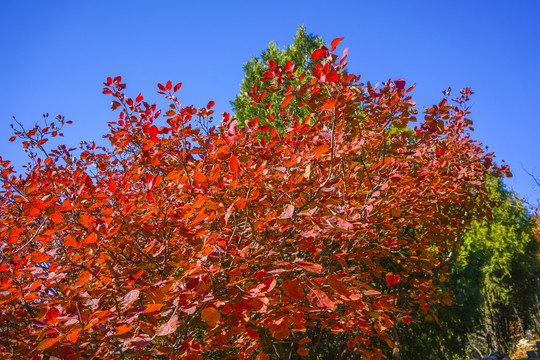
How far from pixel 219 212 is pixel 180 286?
1.85ft

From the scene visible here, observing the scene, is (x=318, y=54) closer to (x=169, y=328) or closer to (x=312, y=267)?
(x=312, y=267)

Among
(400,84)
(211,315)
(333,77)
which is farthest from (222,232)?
(400,84)

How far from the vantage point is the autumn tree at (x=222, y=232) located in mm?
1566

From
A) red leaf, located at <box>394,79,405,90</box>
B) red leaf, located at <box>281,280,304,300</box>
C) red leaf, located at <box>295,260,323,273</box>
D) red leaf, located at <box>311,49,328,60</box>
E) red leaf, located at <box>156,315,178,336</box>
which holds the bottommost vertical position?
red leaf, located at <box>156,315,178,336</box>

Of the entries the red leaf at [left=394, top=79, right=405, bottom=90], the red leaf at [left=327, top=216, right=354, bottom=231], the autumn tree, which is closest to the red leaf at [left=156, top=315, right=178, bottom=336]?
the autumn tree

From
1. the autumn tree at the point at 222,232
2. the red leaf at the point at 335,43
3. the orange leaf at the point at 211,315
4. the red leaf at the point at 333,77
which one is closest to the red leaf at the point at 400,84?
the autumn tree at the point at 222,232

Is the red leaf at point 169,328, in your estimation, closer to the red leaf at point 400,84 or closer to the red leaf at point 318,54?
the red leaf at point 318,54

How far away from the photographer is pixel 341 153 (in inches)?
83.4

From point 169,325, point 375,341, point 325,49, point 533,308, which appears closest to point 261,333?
point 169,325

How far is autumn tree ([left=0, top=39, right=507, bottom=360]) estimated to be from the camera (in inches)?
61.7

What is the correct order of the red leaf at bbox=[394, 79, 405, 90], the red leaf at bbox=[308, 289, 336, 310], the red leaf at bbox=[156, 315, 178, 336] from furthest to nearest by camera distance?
the red leaf at bbox=[394, 79, 405, 90], the red leaf at bbox=[308, 289, 336, 310], the red leaf at bbox=[156, 315, 178, 336]

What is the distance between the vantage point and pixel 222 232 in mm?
1836

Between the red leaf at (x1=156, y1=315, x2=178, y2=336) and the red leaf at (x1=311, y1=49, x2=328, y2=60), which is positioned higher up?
the red leaf at (x1=311, y1=49, x2=328, y2=60)

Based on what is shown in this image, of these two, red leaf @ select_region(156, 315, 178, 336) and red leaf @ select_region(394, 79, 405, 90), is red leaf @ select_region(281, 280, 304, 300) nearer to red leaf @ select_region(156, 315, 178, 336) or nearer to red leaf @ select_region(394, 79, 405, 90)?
red leaf @ select_region(156, 315, 178, 336)
